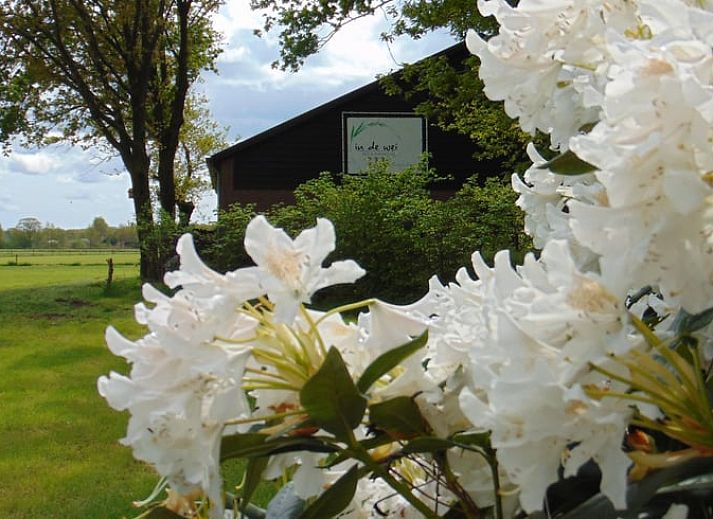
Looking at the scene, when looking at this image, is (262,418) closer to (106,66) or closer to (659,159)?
(659,159)

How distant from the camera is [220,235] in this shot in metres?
13.8

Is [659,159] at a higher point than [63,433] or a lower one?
higher

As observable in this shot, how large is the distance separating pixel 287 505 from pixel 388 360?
27 cm

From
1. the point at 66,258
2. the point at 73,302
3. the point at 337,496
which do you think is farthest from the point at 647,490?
the point at 66,258

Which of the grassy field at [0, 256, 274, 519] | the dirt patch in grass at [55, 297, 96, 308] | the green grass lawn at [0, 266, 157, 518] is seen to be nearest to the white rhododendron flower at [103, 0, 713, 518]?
the grassy field at [0, 256, 274, 519]

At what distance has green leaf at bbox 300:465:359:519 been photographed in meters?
0.62

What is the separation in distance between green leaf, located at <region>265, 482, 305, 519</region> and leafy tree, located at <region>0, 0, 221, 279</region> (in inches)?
631

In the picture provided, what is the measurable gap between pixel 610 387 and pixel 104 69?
62.6 ft

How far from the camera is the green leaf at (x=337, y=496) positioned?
0.62 metres

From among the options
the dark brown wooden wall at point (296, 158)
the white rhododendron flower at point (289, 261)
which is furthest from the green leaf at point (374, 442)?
the dark brown wooden wall at point (296, 158)

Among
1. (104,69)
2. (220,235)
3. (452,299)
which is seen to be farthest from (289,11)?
(452,299)

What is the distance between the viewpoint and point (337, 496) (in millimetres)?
621

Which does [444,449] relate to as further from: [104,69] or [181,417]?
[104,69]

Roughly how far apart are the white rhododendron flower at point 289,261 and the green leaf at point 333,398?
43mm
